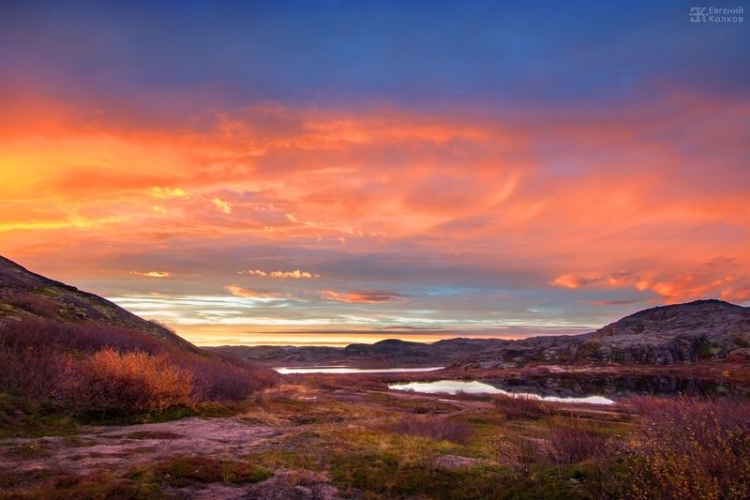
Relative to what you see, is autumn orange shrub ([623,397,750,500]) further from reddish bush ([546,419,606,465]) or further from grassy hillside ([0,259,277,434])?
grassy hillside ([0,259,277,434])

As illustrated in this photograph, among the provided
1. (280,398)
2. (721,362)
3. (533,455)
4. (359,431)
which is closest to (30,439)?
(359,431)

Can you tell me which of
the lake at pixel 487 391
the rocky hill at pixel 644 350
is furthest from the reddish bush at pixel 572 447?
the rocky hill at pixel 644 350

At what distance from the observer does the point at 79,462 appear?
15344 millimetres

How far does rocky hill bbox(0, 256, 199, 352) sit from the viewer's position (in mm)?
42062

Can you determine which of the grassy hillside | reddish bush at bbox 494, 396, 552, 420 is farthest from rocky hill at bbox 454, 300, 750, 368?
the grassy hillside

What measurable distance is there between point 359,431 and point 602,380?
80.1 m

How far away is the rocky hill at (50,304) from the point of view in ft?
138

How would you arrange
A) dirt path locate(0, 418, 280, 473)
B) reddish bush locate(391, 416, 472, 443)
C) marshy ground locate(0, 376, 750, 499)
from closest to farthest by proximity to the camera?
marshy ground locate(0, 376, 750, 499), dirt path locate(0, 418, 280, 473), reddish bush locate(391, 416, 472, 443)

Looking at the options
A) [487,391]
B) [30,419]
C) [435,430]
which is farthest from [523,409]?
[30,419]

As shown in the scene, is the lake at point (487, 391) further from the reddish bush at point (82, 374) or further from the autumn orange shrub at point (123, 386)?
the autumn orange shrub at point (123, 386)

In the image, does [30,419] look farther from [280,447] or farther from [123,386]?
[280,447]

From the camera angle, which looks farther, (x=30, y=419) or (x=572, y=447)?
(x=30, y=419)

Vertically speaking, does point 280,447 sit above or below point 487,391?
above

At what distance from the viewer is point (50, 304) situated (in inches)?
1854
